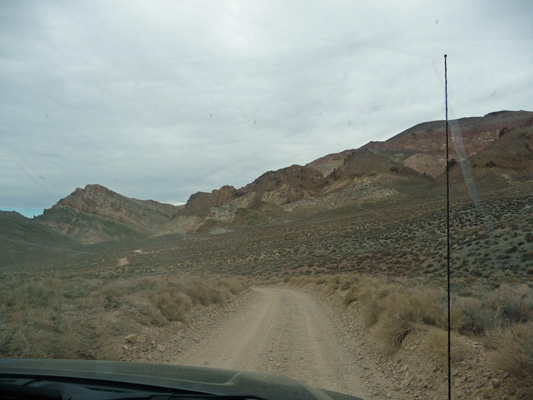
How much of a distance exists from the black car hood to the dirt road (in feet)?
11.7

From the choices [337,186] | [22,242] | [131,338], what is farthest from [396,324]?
[337,186]

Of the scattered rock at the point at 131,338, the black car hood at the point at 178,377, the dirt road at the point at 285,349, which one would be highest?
the black car hood at the point at 178,377

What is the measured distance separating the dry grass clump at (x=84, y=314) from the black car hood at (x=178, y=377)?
326 centimetres

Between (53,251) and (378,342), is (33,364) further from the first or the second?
(53,251)

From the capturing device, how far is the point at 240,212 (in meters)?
118

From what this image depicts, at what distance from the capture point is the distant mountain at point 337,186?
258 ft

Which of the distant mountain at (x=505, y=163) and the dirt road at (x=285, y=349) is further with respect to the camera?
the distant mountain at (x=505, y=163)

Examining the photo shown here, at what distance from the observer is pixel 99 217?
150750 mm

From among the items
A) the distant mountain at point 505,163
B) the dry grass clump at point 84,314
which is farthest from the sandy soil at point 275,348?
the distant mountain at point 505,163

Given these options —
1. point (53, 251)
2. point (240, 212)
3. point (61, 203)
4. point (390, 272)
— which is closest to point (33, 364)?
point (390, 272)

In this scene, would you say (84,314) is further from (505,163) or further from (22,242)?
(505,163)

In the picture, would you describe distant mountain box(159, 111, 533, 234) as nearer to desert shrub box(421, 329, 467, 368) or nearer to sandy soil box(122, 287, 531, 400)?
sandy soil box(122, 287, 531, 400)

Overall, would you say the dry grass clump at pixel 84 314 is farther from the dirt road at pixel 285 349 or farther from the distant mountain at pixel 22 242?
the distant mountain at pixel 22 242

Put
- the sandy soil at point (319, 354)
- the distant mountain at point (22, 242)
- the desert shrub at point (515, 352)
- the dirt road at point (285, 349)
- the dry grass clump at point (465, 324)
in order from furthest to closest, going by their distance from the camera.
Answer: the distant mountain at point (22, 242) < the dirt road at point (285, 349) < the sandy soil at point (319, 354) < the dry grass clump at point (465, 324) < the desert shrub at point (515, 352)
